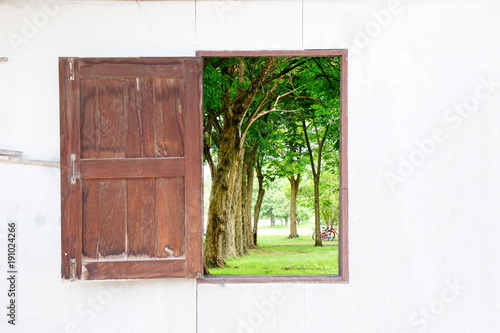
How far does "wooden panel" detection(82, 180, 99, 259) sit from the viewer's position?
13.9ft

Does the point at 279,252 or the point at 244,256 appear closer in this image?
the point at 244,256

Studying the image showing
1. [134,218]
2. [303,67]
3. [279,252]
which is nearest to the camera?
[134,218]

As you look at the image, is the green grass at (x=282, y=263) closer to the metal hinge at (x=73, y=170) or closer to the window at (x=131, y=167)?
the window at (x=131, y=167)

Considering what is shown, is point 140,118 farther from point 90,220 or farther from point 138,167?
point 90,220

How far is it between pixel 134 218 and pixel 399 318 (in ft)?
7.39

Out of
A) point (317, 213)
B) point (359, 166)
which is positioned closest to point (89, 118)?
point (359, 166)

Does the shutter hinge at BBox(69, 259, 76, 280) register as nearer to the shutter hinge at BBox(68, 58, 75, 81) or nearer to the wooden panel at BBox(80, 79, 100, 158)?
the wooden panel at BBox(80, 79, 100, 158)

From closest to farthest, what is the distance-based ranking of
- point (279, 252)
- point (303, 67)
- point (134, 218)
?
point (134, 218), point (303, 67), point (279, 252)

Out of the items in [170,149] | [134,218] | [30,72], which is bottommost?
[134,218]

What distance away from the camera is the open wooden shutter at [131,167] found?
4238 millimetres

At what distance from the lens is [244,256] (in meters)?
14.0

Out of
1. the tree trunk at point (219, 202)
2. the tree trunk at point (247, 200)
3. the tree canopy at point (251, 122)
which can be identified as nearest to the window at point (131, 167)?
the tree canopy at point (251, 122)

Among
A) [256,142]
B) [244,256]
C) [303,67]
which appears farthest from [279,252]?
[303,67]

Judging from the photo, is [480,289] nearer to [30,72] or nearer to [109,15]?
[109,15]
